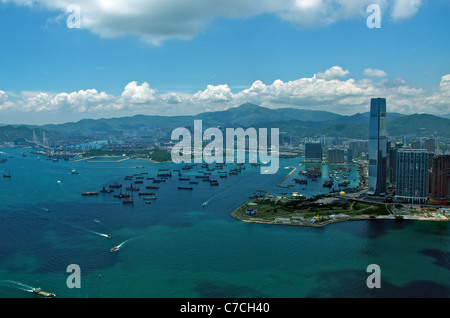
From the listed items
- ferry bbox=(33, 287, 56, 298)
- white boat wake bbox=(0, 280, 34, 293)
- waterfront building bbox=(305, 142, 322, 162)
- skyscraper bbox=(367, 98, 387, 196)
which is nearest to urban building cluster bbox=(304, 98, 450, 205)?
skyscraper bbox=(367, 98, 387, 196)

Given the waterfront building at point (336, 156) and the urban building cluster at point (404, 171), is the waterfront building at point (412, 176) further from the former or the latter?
the waterfront building at point (336, 156)

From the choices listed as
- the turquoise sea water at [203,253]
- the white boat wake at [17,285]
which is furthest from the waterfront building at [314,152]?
the white boat wake at [17,285]

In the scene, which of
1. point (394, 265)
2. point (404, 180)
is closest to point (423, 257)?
point (394, 265)

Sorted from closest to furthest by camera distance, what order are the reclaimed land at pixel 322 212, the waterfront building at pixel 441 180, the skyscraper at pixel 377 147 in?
1. the reclaimed land at pixel 322 212
2. the waterfront building at pixel 441 180
3. the skyscraper at pixel 377 147

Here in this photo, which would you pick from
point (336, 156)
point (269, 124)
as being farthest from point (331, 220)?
point (269, 124)

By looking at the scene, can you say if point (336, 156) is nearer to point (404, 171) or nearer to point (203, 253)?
point (404, 171)
